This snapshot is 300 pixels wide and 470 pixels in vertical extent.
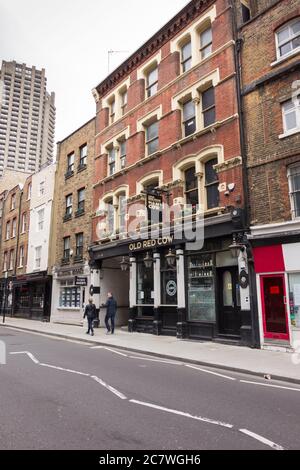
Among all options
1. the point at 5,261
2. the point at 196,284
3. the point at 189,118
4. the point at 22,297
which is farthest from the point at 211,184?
the point at 5,261

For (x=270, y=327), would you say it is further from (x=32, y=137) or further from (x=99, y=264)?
(x=32, y=137)

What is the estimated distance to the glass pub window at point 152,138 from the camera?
18.6 meters

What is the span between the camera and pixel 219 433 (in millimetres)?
4492

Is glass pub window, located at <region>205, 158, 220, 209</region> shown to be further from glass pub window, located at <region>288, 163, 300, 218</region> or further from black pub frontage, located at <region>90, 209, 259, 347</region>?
glass pub window, located at <region>288, 163, 300, 218</region>

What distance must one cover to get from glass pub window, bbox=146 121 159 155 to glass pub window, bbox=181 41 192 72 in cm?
310

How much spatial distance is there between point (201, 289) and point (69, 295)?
39.6 ft

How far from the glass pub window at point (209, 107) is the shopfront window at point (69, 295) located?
13.3 meters

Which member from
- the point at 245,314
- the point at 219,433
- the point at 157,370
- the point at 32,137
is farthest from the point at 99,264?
the point at 32,137

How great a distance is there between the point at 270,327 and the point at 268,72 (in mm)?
9649

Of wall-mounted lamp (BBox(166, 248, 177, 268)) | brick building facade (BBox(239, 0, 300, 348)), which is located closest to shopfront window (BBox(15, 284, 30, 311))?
wall-mounted lamp (BBox(166, 248, 177, 268))

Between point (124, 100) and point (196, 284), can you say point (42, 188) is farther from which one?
point (196, 284)

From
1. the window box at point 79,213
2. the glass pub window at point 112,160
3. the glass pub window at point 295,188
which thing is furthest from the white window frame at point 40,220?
the glass pub window at point 295,188

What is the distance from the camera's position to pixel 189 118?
16750mm

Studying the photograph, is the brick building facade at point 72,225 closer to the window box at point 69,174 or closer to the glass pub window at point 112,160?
the window box at point 69,174
